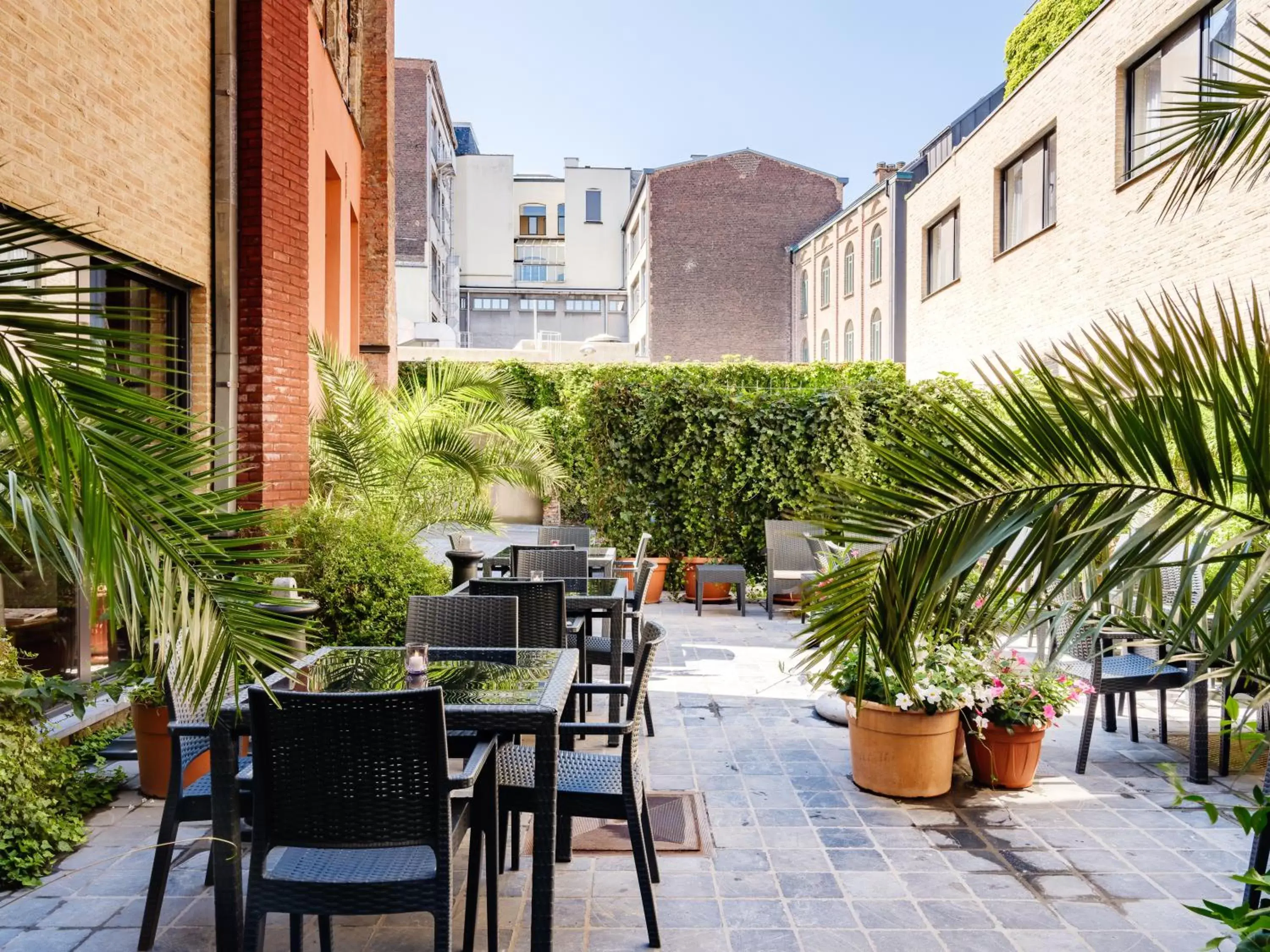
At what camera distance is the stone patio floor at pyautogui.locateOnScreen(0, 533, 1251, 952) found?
3541 mm

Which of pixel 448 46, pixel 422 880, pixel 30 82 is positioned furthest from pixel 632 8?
pixel 422 880

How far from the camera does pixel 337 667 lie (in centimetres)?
406

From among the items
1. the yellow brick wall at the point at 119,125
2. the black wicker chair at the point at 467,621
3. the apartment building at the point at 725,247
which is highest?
the apartment building at the point at 725,247

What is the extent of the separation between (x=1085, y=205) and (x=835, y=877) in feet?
37.0

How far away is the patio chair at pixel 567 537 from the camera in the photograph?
32.5ft

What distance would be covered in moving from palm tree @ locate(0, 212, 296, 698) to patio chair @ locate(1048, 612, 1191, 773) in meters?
4.46

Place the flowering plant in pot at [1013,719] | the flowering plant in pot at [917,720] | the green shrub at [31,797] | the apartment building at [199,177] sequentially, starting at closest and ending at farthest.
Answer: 1. the green shrub at [31,797]
2. the apartment building at [199,177]
3. the flowering plant in pot at [917,720]
4. the flowering plant in pot at [1013,719]

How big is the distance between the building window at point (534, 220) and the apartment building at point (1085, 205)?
102 ft

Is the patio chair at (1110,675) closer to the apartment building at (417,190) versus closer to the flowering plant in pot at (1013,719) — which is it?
the flowering plant in pot at (1013,719)

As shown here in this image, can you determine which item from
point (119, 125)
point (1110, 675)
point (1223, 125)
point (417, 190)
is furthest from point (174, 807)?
point (417, 190)

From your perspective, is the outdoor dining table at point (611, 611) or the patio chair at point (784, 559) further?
the patio chair at point (784, 559)

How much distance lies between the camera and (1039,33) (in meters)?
20.4

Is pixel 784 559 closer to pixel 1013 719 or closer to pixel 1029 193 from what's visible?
pixel 1013 719

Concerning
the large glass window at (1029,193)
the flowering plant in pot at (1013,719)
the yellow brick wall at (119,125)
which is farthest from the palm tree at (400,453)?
the large glass window at (1029,193)
